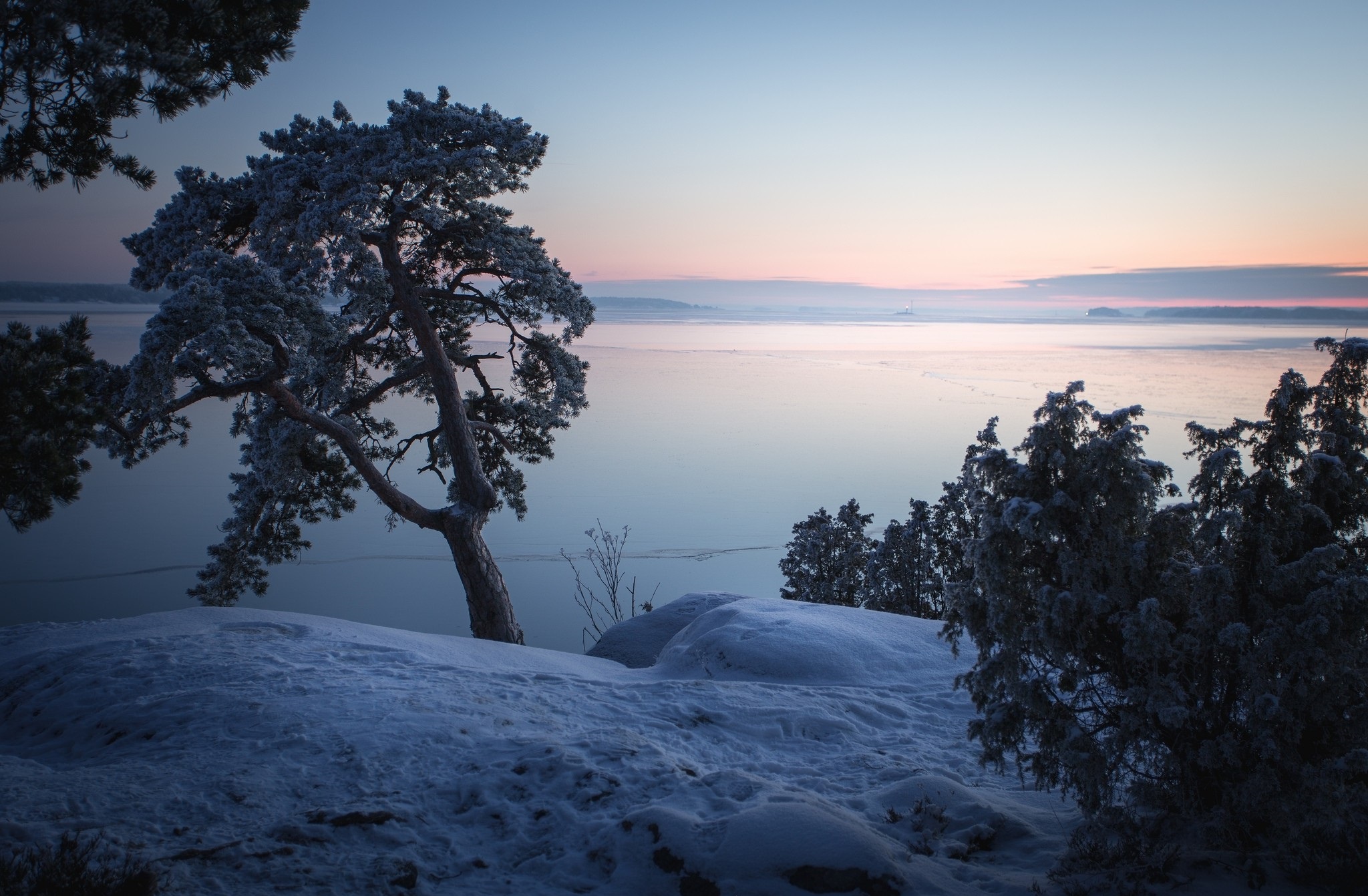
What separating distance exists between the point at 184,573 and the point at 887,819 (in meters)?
16.8

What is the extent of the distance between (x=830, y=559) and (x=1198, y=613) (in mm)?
9987

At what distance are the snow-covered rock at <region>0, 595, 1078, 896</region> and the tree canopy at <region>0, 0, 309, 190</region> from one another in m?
3.30

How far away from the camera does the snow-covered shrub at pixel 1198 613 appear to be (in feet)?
12.3

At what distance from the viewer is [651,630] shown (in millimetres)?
10805

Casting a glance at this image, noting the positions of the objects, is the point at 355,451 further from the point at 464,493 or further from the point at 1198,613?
the point at 1198,613

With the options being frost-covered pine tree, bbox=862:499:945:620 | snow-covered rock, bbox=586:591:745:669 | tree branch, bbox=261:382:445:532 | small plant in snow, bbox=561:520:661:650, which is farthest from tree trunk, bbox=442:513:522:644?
frost-covered pine tree, bbox=862:499:945:620

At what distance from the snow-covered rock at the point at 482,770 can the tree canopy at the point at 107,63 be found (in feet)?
10.8

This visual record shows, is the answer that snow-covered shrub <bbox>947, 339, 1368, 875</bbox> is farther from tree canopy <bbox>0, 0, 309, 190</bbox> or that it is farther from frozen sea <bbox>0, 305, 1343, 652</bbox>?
frozen sea <bbox>0, 305, 1343, 652</bbox>

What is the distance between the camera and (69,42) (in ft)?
12.5

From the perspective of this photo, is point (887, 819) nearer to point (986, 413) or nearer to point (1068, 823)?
point (1068, 823)

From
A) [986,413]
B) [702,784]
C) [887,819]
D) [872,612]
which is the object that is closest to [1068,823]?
[887,819]

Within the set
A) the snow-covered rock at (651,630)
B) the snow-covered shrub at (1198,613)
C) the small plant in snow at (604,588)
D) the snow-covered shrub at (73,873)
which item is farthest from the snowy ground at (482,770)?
the small plant in snow at (604,588)

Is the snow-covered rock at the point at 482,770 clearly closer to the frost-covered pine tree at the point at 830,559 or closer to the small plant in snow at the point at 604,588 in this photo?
the frost-covered pine tree at the point at 830,559

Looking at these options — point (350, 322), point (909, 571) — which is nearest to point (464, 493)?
point (350, 322)
